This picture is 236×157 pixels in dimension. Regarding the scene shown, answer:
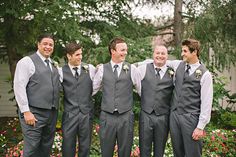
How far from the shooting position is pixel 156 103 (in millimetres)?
3789

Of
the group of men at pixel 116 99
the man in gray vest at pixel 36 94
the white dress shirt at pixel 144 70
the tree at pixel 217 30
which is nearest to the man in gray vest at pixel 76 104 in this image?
the group of men at pixel 116 99

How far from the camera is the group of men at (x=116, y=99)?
3.64 metres

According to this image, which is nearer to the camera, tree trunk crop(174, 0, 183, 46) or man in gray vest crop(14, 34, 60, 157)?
man in gray vest crop(14, 34, 60, 157)

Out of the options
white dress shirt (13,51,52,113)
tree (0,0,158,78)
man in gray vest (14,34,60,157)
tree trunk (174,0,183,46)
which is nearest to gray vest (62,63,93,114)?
man in gray vest (14,34,60,157)

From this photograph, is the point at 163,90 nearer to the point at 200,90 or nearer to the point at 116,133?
the point at 200,90

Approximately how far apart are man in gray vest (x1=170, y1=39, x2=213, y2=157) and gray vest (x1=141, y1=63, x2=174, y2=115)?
0.32ft

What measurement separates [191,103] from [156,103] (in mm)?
386

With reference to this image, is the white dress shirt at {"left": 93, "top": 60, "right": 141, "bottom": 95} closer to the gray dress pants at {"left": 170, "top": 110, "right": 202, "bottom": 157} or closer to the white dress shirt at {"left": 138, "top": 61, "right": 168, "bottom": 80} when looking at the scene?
the white dress shirt at {"left": 138, "top": 61, "right": 168, "bottom": 80}

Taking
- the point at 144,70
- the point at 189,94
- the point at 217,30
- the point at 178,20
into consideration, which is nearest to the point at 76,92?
the point at 144,70

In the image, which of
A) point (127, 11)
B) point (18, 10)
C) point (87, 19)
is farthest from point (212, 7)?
point (18, 10)

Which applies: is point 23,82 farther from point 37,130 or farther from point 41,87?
point 37,130

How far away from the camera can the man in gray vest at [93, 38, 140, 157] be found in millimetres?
3770

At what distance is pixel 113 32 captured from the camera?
7.11 meters

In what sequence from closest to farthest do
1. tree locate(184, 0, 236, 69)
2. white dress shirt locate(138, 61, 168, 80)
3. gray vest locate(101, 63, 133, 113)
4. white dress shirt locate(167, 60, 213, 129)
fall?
white dress shirt locate(167, 60, 213, 129), gray vest locate(101, 63, 133, 113), white dress shirt locate(138, 61, 168, 80), tree locate(184, 0, 236, 69)
